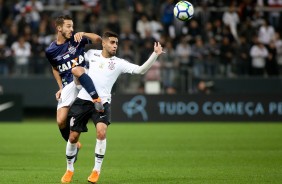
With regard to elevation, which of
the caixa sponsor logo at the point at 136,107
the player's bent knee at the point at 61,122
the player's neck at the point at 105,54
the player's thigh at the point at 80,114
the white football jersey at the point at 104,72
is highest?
the player's neck at the point at 105,54

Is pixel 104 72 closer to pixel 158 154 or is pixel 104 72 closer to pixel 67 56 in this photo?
pixel 67 56

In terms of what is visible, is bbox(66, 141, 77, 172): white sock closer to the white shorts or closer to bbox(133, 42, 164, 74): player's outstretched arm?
the white shorts

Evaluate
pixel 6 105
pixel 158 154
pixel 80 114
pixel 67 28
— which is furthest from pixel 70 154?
pixel 6 105

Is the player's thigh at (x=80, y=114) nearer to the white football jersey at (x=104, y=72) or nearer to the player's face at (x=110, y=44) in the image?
the white football jersey at (x=104, y=72)

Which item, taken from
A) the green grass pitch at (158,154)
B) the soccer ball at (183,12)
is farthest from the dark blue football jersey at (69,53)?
the green grass pitch at (158,154)

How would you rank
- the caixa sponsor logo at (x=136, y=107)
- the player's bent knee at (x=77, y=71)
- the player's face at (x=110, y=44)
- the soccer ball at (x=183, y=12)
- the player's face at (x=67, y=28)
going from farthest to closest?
the caixa sponsor logo at (x=136, y=107) → the soccer ball at (x=183, y=12) → the player's face at (x=67, y=28) → the player's bent knee at (x=77, y=71) → the player's face at (x=110, y=44)

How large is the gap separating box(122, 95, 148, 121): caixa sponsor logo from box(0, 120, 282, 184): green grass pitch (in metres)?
0.87

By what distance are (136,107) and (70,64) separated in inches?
533

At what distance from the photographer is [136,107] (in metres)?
25.6

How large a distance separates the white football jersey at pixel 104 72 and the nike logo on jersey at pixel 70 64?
0.85m

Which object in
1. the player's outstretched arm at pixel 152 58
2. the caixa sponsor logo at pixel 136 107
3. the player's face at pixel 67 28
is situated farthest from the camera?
the caixa sponsor logo at pixel 136 107

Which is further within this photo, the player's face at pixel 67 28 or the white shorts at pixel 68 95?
the white shorts at pixel 68 95

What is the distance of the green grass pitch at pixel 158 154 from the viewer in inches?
460

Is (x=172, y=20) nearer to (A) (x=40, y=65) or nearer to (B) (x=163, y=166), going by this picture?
(A) (x=40, y=65)
